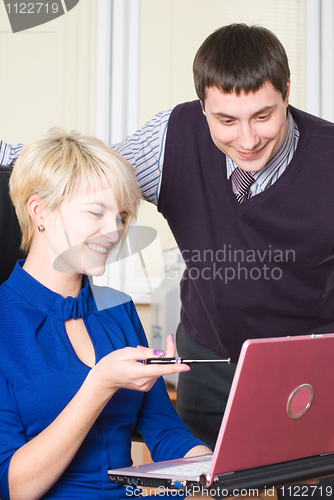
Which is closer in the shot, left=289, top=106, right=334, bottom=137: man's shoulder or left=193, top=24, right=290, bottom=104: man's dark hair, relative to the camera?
left=193, top=24, right=290, bottom=104: man's dark hair

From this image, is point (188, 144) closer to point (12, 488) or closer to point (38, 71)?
point (12, 488)

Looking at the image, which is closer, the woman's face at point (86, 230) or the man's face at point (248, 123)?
the woman's face at point (86, 230)

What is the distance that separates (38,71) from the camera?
7.52 ft

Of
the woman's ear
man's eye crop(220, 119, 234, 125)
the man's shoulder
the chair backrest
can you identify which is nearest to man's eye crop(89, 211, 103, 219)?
the woman's ear

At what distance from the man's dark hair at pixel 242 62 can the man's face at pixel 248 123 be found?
16mm

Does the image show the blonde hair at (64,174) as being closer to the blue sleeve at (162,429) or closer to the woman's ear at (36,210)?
the woman's ear at (36,210)

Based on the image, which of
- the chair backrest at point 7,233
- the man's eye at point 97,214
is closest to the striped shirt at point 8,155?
the chair backrest at point 7,233

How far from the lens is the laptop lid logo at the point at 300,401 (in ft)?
2.44

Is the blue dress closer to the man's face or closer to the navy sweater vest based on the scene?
the navy sweater vest

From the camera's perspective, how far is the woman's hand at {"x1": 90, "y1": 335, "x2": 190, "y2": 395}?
741 millimetres

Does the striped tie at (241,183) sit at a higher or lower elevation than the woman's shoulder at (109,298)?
higher

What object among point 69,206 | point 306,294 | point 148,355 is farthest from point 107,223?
point 306,294

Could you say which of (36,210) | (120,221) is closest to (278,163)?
(120,221)

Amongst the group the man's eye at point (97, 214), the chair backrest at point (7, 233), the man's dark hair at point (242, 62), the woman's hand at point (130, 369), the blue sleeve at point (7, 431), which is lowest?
the blue sleeve at point (7, 431)
